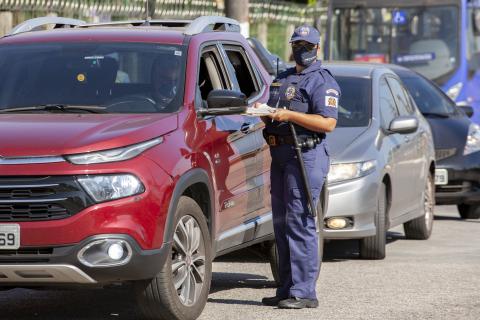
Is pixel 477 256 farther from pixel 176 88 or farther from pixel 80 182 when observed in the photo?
pixel 80 182

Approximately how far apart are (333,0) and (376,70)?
1206cm

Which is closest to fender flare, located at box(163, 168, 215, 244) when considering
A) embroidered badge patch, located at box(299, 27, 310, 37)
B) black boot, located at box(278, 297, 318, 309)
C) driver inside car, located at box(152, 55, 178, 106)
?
driver inside car, located at box(152, 55, 178, 106)

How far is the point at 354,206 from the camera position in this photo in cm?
Answer: 1110

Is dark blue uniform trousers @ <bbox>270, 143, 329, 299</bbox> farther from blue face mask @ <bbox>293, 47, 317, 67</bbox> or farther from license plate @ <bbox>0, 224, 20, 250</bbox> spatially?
license plate @ <bbox>0, 224, 20, 250</bbox>

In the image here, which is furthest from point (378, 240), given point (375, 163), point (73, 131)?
point (73, 131)

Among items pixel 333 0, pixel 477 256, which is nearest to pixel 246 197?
pixel 477 256

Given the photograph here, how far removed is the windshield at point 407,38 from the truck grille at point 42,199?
16987 millimetres

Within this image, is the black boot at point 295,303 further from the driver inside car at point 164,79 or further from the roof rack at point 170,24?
the roof rack at point 170,24

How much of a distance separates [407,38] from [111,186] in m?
17.3

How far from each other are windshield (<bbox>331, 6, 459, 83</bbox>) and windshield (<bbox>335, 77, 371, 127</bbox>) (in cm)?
1135

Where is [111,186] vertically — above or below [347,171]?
above

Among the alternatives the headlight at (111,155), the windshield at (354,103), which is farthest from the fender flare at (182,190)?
the windshield at (354,103)

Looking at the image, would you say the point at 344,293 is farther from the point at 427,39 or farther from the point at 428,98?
the point at 427,39

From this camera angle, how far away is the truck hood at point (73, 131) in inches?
284
